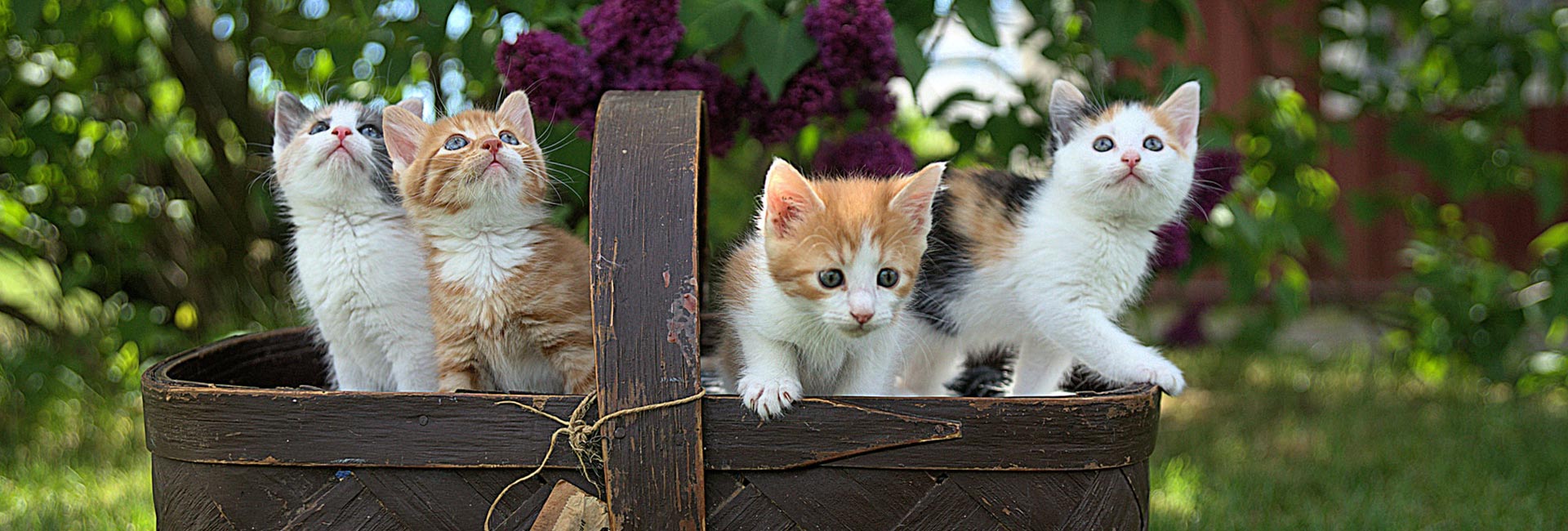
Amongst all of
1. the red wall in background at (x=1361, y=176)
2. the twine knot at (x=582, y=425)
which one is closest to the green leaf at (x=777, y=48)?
the twine knot at (x=582, y=425)

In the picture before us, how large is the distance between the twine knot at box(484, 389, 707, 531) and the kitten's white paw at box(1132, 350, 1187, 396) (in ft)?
1.63

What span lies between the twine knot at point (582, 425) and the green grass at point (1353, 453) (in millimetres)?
1155

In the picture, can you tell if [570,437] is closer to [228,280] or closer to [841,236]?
[841,236]

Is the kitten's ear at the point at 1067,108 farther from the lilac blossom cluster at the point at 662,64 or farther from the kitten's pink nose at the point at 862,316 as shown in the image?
the kitten's pink nose at the point at 862,316

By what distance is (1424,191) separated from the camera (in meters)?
4.73

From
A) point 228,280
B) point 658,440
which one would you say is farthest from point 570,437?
point 228,280

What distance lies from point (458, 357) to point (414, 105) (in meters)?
0.32

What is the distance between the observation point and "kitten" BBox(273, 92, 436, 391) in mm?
1237

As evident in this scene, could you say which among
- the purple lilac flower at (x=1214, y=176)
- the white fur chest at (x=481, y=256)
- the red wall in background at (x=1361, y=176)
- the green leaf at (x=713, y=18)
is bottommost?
the red wall in background at (x=1361, y=176)

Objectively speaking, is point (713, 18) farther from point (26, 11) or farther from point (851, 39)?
point (26, 11)

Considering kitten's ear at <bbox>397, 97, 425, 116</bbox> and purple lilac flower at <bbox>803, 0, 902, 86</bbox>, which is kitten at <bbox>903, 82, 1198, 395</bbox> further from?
kitten's ear at <bbox>397, 97, 425, 116</bbox>

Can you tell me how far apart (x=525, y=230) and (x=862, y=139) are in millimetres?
511

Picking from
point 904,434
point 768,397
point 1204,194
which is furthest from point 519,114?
point 1204,194

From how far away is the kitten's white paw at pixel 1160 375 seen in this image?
1.16 m
